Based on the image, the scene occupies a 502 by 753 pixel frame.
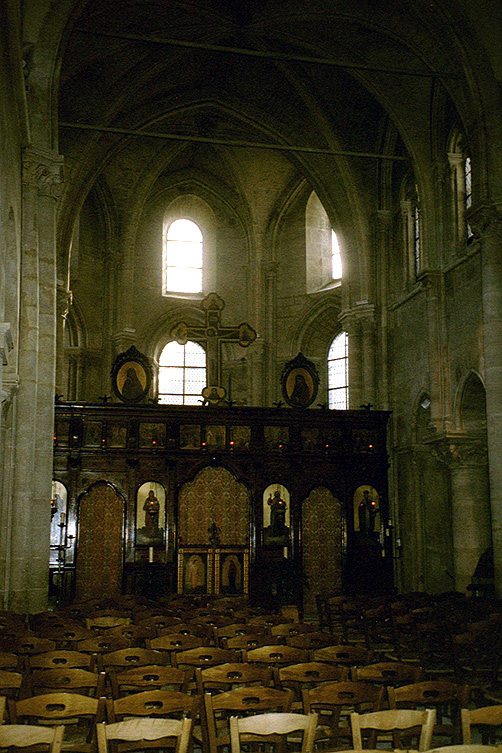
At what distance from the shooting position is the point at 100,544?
25.1 meters

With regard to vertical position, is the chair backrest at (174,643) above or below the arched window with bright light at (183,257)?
below

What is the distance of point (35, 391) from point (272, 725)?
1487 centimetres

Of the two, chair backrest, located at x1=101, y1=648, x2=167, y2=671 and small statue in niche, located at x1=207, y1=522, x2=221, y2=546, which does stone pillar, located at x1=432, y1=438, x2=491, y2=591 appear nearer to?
small statue in niche, located at x1=207, y1=522, x2=221, y2=546

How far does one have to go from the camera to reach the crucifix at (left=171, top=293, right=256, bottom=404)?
26.5m

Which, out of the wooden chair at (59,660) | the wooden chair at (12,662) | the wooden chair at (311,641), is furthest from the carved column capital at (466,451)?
the wooden chair at (12,662)

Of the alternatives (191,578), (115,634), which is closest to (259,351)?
(191,578)

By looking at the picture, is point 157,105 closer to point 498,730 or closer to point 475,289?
point 475,289

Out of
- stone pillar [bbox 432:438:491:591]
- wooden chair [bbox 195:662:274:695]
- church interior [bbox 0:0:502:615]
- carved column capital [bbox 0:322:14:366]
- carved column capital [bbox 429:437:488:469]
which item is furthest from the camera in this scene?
carved column capital [bbox 429:437:488:469]

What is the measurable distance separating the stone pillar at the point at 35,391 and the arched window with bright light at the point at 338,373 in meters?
14.8

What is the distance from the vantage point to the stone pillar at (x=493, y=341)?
19500mm

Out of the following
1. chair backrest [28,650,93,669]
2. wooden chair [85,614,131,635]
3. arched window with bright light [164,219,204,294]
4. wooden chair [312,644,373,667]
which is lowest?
wooden chair [85,614,131,635]

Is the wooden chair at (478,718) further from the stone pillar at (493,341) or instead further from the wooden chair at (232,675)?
the stone pillar at (493,341)

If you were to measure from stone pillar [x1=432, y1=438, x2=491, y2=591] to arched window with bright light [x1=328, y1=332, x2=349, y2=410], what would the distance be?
9601mm

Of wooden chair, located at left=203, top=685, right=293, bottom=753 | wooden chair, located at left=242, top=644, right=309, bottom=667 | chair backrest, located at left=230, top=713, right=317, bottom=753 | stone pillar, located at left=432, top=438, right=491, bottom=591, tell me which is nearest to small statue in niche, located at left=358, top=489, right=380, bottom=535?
stone pillar, located at left=432, top=438, right=491, bottom=591
